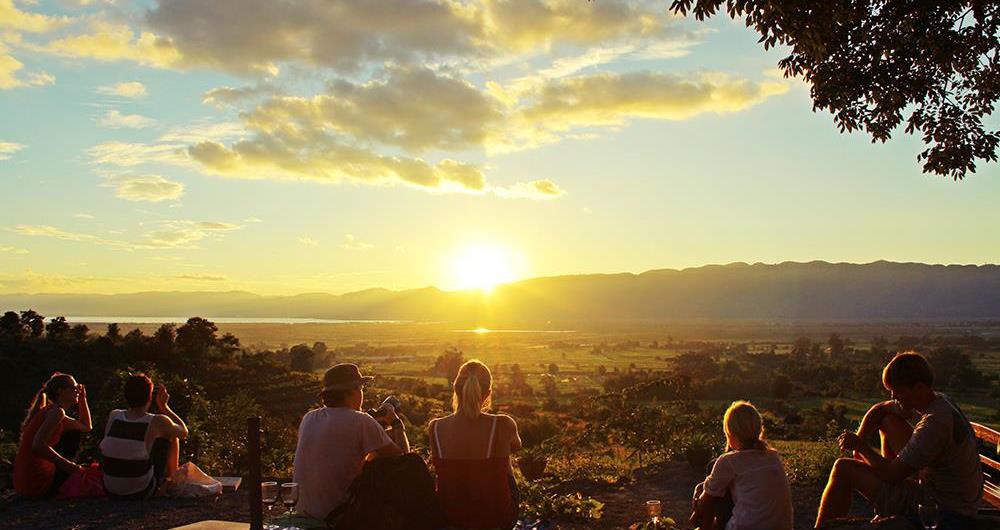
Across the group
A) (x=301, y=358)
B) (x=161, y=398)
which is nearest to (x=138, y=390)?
(x=161, y=398)

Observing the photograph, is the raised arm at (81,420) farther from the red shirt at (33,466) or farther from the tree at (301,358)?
the tree at (301,358)

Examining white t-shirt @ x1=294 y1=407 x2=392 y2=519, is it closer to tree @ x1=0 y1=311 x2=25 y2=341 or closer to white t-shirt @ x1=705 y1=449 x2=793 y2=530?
white t-shirt @ x1=705 y1=449 x2=793 y2=530

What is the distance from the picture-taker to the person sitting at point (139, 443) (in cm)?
862

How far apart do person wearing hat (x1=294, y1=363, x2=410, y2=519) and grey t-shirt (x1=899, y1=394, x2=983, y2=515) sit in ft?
11.6

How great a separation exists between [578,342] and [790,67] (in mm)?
122804

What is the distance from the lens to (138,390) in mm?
8516

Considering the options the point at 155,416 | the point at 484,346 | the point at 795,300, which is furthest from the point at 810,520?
the point at 795,300

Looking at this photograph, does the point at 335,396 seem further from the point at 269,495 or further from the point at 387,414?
the point at 269,495

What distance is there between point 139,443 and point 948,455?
7291 mm

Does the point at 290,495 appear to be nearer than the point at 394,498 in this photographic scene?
No

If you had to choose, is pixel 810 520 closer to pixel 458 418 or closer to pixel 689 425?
pixel 689 425

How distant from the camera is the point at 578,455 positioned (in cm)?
1405

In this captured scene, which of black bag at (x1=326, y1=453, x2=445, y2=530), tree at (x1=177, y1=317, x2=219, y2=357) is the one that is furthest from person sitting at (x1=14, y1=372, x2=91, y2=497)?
tree at (x1=177, y1=317, x2=219, y2=357)

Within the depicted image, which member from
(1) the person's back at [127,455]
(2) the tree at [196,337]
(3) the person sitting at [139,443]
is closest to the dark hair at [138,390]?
(3) the person sitting at [139,443]
